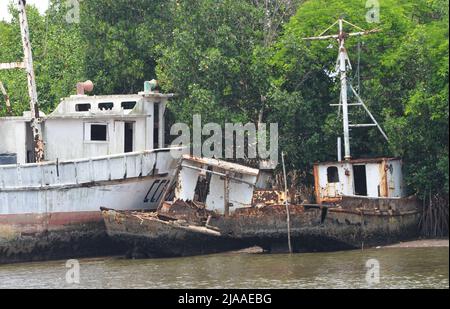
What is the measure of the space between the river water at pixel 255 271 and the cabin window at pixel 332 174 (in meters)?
3.10

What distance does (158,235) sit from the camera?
35.1m

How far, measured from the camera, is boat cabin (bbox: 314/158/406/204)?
120 feet

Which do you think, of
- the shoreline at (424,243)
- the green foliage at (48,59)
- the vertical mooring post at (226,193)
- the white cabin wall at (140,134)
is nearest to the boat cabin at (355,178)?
the shoreline at (424,243)

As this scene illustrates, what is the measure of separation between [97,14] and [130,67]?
258 centimetres

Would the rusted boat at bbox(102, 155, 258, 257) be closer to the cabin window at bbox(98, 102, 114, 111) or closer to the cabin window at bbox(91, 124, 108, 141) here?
the cabin window at bbox(91, 124, 108, 141)

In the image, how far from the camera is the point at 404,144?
1449 inches

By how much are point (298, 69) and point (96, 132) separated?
7183 mm

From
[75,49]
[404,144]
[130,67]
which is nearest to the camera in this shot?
[404,144]

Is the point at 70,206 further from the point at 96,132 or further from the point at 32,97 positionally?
the point at 32,97

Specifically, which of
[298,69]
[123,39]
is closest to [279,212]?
[298,69]
